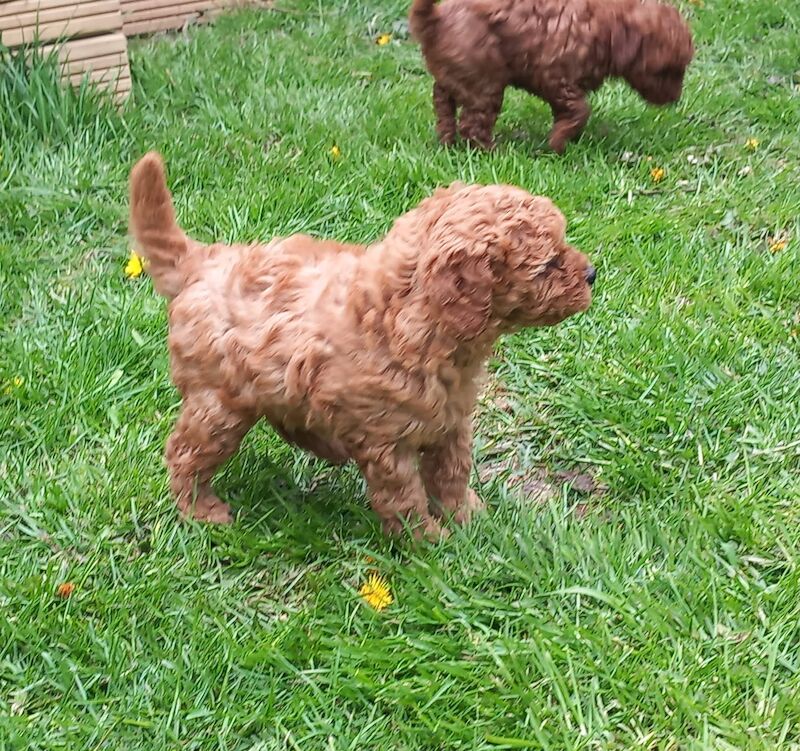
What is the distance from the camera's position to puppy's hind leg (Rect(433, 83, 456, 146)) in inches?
209

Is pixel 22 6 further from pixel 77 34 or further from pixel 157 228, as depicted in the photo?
pixel 157 228

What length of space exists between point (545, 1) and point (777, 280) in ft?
7.08

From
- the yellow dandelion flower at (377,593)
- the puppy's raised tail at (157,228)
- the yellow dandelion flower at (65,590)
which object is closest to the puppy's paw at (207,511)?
the yellow dandelion flower at (65,590)

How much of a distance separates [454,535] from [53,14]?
4.52 m

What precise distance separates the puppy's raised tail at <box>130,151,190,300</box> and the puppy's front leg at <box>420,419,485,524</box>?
1007 mm

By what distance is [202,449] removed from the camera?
117 inches

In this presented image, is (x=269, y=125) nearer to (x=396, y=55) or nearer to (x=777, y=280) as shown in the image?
(x=396, y=55)

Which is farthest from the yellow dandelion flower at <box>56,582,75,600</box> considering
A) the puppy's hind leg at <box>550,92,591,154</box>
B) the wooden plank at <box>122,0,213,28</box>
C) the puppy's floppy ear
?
the wooden plank at <box>122,0,213,28</box>

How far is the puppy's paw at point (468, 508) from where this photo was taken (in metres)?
3.01

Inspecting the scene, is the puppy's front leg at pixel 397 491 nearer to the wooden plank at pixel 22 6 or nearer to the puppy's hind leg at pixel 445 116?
the puppy's hind leg at pixel 445 116

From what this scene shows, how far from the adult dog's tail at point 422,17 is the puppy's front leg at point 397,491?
10.4 feet

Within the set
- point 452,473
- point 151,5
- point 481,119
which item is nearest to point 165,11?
point 151,5

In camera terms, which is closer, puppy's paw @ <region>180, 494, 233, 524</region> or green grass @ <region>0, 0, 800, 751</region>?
green grass @ <region>0, 0, 800, 751</region>

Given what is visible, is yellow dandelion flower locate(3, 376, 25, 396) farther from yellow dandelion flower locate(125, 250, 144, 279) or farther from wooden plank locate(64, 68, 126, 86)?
wooden plank locate(64, 68, 126, 86)
